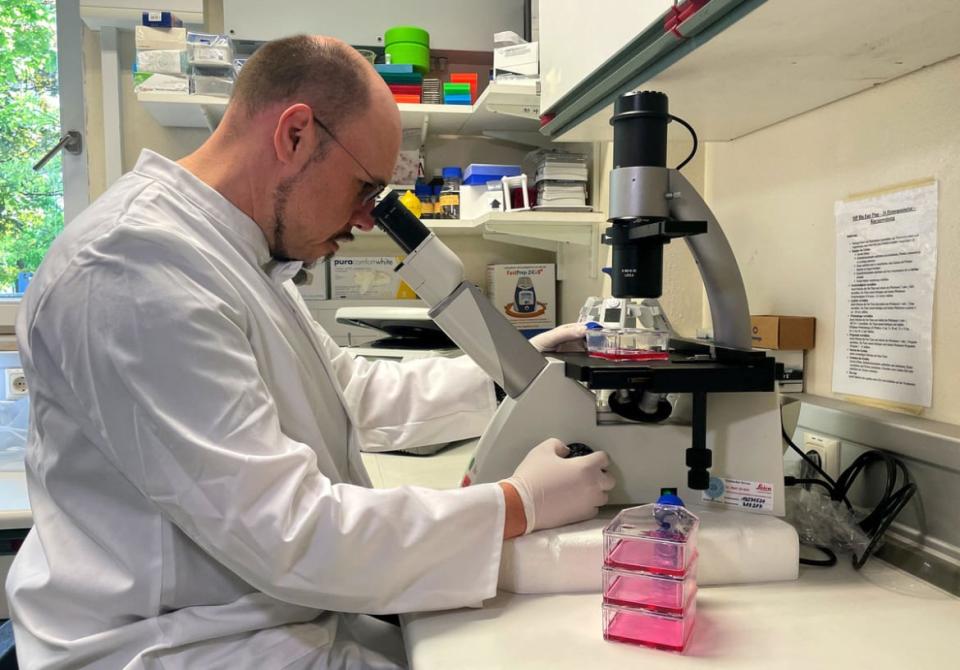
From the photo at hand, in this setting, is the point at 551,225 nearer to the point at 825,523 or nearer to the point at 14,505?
the point at 825,523

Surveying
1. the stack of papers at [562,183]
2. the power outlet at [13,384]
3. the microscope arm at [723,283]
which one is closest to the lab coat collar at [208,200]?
the microscope arm at [723,283]

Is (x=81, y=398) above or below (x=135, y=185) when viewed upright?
below

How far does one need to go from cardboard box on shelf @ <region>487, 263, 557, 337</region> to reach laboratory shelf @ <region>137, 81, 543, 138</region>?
0.45 meters

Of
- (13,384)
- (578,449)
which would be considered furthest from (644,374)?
(13,384)

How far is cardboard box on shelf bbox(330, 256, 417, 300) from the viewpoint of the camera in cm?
240

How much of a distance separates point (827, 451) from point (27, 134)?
2.59 metres

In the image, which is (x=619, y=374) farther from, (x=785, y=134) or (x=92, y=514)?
(x=785, y=134)

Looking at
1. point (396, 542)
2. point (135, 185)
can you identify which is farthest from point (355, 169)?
point (396, 542)

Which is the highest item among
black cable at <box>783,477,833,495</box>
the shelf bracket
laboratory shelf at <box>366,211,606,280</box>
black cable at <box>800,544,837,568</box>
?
the shelf bracket

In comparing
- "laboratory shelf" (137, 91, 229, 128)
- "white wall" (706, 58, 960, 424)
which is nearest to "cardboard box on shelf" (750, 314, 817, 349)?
"white wall" (706, 58, 960, 424)

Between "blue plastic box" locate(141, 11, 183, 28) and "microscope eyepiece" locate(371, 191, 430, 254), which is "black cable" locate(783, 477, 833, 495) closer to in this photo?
"microscope eyepiece" locate(371, 191, 430, 254)

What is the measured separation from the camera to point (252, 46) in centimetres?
217

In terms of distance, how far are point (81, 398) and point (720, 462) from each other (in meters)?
0.78

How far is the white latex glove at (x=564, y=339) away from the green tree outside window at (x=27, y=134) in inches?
77.6
